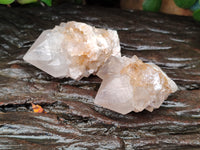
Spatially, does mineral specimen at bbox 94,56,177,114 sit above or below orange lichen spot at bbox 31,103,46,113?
above

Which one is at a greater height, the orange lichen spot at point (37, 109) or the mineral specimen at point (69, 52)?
the mineral specimen at point (69, 52)

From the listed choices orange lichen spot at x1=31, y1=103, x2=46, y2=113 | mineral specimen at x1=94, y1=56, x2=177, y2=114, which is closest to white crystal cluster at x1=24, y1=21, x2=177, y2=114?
mineral specimen at x1=94, y1=56, x2=177, y2=114

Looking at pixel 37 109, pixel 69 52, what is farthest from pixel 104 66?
pixel 37 109

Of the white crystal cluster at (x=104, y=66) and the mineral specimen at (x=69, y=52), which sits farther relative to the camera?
the mineral specimen at (x=69, y=52)

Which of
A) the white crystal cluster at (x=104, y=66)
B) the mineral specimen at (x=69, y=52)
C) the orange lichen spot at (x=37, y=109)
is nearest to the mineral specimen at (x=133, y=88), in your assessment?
the white crystal cluster at (x=104, y=66)

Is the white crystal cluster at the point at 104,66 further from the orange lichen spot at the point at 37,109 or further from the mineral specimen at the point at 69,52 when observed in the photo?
the orange lichen spot at the point at 37,109

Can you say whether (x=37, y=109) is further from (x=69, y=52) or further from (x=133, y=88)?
(x=133, y=88)

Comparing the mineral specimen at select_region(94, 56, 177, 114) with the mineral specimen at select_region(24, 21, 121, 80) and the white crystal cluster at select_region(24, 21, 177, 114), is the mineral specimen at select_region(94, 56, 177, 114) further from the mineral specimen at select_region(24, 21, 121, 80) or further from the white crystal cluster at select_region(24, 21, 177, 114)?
the mineral specimen at select_region(24, 21, 121, 80)

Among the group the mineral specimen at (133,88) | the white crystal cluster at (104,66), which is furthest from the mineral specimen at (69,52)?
the mineral specimen at (133,88)
